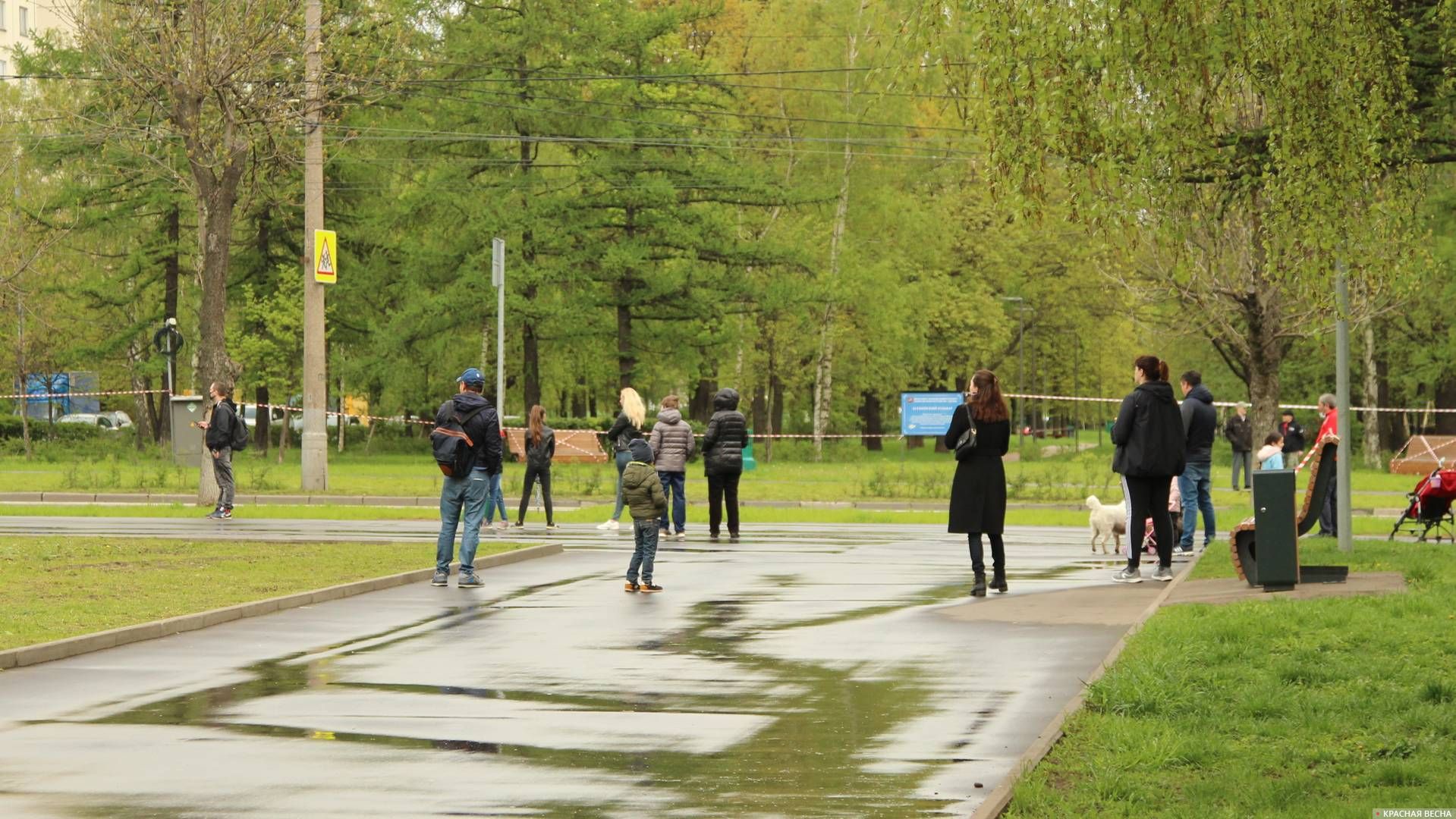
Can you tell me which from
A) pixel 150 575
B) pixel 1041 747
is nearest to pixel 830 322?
pixel 150 575

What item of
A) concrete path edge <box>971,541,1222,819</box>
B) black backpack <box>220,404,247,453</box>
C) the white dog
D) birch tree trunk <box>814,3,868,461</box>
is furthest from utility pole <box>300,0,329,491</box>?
birch tree trunk <box>814,3,868,461</box>

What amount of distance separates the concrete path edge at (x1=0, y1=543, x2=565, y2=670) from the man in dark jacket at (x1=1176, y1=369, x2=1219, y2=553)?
8.15 m

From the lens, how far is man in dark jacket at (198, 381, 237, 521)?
90.0ft

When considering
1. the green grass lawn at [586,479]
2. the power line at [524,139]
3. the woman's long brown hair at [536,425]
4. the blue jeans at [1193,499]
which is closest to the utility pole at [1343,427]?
the blue jeans at [1193,499]

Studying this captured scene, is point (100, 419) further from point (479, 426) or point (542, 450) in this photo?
point (479, 426)

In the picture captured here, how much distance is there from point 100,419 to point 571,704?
276 feet

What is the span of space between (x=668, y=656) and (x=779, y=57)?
50.9 metres

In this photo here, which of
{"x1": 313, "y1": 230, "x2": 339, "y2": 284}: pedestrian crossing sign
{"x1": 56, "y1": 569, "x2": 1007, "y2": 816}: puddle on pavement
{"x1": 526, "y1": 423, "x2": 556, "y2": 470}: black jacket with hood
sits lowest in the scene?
{"x1": 56, "y1": 569, "x2": 1007, "y2": 816}: puddle on pavement

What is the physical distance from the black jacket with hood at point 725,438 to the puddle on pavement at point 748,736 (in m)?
10.4

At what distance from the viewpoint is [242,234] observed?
5766 centimetres

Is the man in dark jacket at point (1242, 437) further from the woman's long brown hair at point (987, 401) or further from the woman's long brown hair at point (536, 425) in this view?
the woman's long brown hair at point (987, 401)

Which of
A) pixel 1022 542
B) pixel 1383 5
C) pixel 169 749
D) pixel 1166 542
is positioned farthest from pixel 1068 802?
pixel 1022 542

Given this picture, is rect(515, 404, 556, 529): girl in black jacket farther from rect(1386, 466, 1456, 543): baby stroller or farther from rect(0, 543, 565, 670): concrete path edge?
rect(1386, 466, 1456, 543): baby stroller

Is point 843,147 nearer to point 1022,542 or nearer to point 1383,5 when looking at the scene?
point 1022,542
